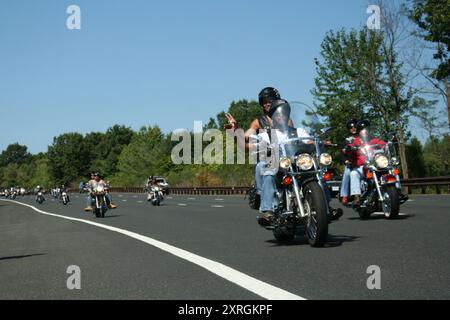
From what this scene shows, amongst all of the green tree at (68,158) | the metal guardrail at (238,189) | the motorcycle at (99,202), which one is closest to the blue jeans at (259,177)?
the motorcycle at (99,202)

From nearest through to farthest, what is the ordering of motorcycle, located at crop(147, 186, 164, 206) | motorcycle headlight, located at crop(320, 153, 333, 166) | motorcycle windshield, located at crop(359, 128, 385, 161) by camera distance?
motorcycle headlight, located at crop(320, 153, 333, 166) < motorcycle windshield, located at crop(359, 128, 385, 161) < motorcycle, located at crop(147, 186, 164, 206)

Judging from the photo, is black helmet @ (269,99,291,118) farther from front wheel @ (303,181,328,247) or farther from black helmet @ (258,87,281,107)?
front wheel @ (303,181,328,247)

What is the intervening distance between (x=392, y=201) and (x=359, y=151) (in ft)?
4.03

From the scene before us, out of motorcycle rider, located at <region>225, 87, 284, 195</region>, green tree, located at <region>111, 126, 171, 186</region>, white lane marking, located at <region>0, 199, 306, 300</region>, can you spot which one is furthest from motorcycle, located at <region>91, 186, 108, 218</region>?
green tree, located at <region>111, 126, 171, 186</region>

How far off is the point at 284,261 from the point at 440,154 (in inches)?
1383

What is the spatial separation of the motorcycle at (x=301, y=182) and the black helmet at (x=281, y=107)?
0.22ft

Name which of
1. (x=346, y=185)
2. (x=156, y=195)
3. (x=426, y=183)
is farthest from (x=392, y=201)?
(x=156, y=195)

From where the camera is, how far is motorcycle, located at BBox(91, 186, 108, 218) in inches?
810

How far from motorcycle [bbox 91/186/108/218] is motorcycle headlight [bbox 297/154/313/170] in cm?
1357

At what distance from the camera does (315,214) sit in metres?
Answer: 7.62

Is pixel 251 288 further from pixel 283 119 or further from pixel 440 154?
pixel 440 154

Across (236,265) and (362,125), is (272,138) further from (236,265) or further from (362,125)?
(362,125)
